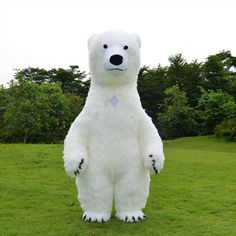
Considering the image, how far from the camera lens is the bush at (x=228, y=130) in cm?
1838

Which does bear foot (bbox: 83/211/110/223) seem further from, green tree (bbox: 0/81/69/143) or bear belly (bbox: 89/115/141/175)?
green tree (bbox: 0/81/69/143)

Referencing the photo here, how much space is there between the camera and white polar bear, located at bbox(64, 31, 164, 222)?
446cm

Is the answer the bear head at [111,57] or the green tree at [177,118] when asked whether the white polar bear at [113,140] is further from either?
the green tree at [177,118]

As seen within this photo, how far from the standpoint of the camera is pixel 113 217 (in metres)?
4.86

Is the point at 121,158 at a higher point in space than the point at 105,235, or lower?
higher

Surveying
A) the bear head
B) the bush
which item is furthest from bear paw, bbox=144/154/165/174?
the bush

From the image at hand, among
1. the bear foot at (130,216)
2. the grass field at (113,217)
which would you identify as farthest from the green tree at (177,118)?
the bear foot at (130,216)

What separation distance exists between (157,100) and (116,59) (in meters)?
21.2

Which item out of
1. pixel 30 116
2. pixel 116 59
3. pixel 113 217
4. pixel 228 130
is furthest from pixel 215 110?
pixel 116 59

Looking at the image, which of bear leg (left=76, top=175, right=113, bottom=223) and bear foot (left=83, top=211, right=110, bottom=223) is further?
bear foot (left=83, top=211, right=110, bottom=223)

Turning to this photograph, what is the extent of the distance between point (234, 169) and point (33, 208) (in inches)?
199

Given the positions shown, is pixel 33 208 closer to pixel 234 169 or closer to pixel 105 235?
pixel 105 235

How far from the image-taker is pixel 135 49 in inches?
180

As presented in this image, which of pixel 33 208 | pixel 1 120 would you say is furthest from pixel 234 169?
pixel 1 120
